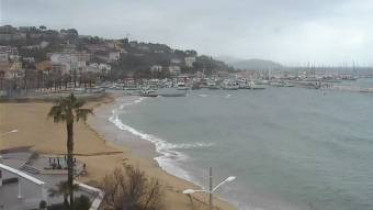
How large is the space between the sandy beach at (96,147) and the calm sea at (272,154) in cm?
163

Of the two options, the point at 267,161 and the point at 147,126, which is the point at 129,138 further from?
the point at 267,161

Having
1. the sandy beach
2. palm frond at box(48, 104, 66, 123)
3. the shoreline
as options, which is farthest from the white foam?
palm frond at box(48, 104, 66, 123)

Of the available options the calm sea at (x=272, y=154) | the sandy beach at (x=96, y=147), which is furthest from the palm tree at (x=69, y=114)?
the calm sea at (x=272, y=154)

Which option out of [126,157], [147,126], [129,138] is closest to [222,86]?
[147,126]

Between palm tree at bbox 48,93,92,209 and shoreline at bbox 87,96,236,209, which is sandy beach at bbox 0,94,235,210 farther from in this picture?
palm tree at bbox 48,93,92,209

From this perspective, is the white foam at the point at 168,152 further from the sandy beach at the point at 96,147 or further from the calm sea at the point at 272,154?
the sandy beach at the point at 96,147

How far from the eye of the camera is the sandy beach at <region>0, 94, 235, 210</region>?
33316 mm

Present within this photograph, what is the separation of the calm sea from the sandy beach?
1630 millimetres

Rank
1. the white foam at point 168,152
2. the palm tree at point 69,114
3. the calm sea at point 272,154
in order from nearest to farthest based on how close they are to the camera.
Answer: the palm tree at point 69,114
the calm sea at point 272,154
the white foam at point 168,152

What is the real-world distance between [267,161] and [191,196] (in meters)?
14.4

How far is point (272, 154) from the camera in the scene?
49.1 m

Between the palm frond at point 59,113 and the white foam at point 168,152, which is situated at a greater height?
the palm frond at point 59,113

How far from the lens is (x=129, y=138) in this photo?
57.4 metres

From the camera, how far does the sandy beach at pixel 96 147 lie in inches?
1312
